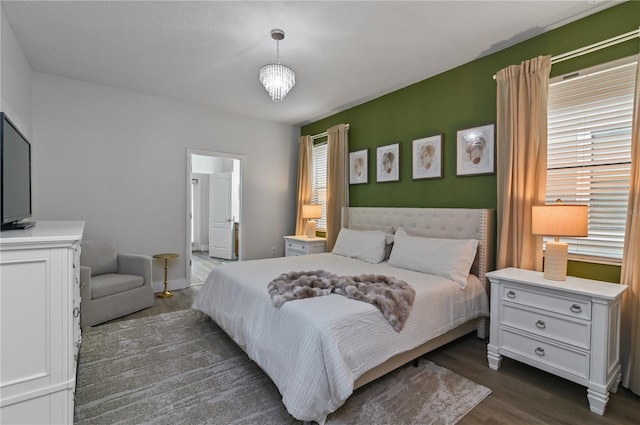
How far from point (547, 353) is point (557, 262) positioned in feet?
2.08

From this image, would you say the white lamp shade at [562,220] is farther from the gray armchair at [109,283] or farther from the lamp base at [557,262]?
the gray armchair at [109,283]

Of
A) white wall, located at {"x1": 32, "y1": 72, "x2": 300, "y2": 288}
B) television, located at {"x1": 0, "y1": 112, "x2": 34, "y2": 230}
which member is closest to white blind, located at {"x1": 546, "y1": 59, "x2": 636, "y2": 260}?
television, located at {"x1": 0, "y1": 112, "x2": 34, "y2": 230}

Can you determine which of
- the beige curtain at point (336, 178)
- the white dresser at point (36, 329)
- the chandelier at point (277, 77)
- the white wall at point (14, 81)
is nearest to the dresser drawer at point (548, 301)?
the chandelier at point (277, 77)

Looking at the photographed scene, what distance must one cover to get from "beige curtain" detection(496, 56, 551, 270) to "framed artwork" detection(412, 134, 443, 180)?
0.73 meters

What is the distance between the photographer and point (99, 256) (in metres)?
3.59

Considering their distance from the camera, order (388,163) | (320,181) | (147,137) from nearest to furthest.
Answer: (388,163) → (147,137) → (320,181)

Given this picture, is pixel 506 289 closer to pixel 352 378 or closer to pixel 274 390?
pixel 352 378

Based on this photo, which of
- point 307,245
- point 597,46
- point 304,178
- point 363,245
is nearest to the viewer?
point 597,46

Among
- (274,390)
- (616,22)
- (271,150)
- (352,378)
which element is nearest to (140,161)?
(271,150)

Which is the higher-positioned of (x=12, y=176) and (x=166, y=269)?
(x=12, y=176)

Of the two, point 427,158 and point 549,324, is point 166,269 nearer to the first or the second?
point 427,158

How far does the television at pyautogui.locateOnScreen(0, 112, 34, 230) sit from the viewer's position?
61.5 inches

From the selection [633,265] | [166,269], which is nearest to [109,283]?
[166,269]

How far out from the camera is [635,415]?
6.11ft
